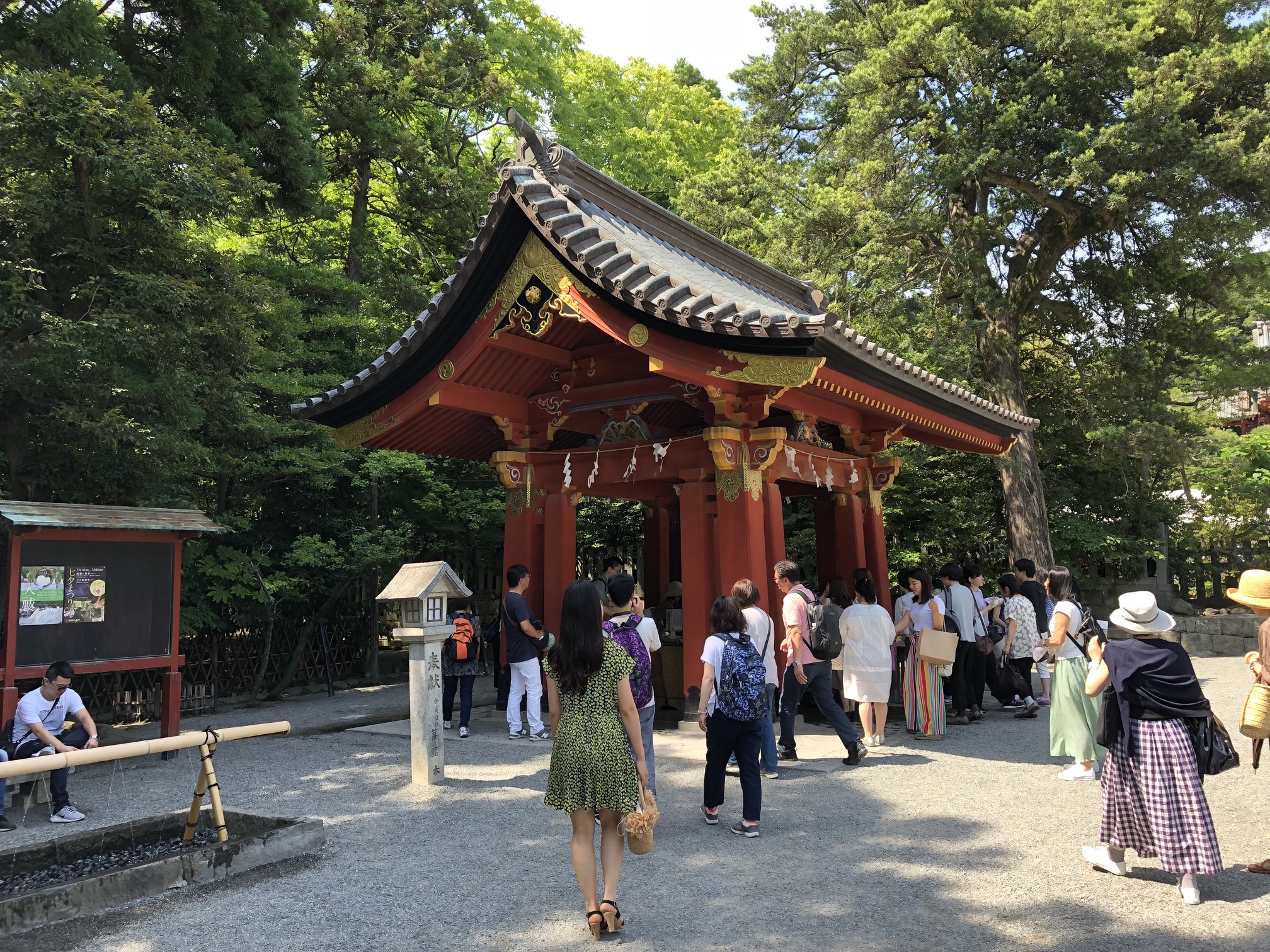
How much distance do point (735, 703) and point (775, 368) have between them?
121 inches

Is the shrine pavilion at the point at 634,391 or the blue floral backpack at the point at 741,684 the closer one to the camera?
the blue floral backpack at the point at 741,684

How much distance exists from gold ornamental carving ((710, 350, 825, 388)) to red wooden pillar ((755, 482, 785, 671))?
1.86 metres

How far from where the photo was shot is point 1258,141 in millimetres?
12781

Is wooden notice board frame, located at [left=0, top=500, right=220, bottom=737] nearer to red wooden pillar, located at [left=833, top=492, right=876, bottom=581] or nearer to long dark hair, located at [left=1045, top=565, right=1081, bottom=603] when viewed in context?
red wooden pillar, located at [left=833, top=492, right=876, bottom=581]

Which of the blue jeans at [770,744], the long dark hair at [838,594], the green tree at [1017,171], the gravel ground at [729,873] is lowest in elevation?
the gravel ground at [729,873]

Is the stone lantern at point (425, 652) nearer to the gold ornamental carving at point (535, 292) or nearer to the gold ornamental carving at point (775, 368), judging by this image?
the gold ornamental carving at point (535, 292)

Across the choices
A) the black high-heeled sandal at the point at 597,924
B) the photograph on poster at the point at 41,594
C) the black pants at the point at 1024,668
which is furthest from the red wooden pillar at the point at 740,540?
the photograph on poster at the point at 41,594

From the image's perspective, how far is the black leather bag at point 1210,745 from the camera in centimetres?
404

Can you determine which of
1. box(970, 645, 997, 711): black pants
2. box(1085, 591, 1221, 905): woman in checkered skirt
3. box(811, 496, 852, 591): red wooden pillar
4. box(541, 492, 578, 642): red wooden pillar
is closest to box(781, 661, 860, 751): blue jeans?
box(1085, 591, 1221, 905): woman in checkered skirt

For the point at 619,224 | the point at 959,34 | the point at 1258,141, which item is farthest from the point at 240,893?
the point at 1258,141

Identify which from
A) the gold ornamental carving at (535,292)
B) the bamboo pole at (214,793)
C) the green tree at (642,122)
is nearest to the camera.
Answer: the bamboo pole at (214,793)

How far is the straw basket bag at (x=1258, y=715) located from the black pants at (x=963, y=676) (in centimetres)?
475

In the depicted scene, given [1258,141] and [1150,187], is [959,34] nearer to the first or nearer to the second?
[1150,187]

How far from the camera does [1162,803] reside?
405 cm
